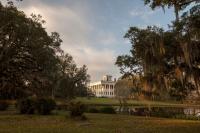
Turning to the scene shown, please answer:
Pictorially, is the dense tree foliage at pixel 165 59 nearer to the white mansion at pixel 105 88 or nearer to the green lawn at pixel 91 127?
the green lawn at pixel 91 127

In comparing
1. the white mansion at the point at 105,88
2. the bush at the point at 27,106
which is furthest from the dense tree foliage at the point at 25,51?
the white mansion at the point at 105,88

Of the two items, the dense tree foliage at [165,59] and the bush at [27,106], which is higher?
the dense tree foliage at [165,59]

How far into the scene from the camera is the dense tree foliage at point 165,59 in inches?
796

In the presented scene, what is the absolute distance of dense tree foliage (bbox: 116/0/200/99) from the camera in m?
20.2

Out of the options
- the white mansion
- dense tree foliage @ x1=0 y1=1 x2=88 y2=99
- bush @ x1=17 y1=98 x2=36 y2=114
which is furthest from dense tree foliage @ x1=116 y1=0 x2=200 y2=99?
the white mansion

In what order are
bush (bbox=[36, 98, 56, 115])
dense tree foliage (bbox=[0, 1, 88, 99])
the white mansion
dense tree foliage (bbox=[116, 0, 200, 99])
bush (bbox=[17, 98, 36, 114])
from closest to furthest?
dense tree foliage (bbox=[116, 0, 200, 99]) → dense tree foliage (bbox=[0, 1, 88, 99]) → bush (bbox=[36, 98, 56, 115]) → bush (bbox=[17, 98, 36, 114]) → the white mansion

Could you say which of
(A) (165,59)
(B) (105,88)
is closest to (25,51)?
(A) (165,59)

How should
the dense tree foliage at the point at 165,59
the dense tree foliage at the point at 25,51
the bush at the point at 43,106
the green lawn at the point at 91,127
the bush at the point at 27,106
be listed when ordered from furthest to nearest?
the bush at the point at 27,106
the bush at the point at 43,106
the dense tree foliage at the point at 25,51
the dense tree foliage at the point at 165,59
the green lawn at the point at 91,127

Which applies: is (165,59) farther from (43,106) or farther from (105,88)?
(105,88)

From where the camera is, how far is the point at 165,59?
72.6 ft

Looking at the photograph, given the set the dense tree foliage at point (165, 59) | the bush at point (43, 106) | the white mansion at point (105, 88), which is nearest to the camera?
the dense tree foliage at point (165, 59)

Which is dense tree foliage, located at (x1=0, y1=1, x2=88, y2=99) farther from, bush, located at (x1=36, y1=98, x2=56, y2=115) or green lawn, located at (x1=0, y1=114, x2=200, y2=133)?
green lawn, located at (x1=0, y1=114, x2=200, y2=133)

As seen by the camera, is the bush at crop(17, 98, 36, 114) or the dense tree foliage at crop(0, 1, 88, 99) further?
the bush at crop(17, 98, 36, 114)

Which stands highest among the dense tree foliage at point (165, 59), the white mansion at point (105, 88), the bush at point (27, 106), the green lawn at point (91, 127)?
the white mansion at point (105, 88)
